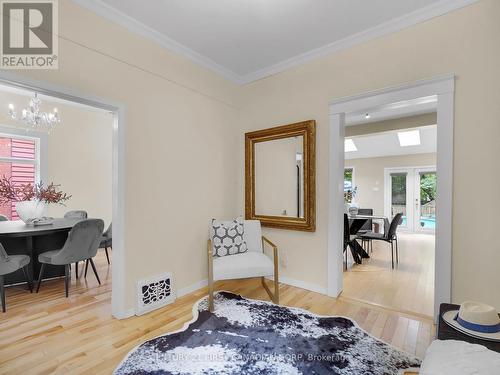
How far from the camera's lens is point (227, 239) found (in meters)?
2.91

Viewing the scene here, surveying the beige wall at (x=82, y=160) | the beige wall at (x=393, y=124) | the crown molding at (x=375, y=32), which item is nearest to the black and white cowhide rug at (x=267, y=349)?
the crown molding at (x=375, y=32)

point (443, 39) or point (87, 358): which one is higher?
point (443, 39)

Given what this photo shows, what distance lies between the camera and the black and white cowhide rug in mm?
1637

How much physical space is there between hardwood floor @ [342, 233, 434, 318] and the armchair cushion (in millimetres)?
1046

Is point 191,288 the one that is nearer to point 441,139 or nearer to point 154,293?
point 154,293

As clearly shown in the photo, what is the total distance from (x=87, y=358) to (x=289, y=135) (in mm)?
2851

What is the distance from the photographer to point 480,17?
6.63ft

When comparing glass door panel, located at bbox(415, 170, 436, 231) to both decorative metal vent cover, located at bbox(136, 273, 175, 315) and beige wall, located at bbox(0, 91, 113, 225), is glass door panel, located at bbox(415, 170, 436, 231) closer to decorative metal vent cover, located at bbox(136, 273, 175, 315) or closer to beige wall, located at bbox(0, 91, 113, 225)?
decorative metal vent cover, located at bbox(136, 273, 175, 315)

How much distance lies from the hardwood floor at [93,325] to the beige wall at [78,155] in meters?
2.22

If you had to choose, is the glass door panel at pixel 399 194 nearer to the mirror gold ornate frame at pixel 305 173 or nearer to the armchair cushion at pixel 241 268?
the mirror gold ornate frame at pixel 305 173

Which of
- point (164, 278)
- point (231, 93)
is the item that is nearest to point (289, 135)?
point (231, 93)

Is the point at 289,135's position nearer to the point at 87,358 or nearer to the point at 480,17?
the point at 480,17

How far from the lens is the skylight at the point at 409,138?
6.85m
